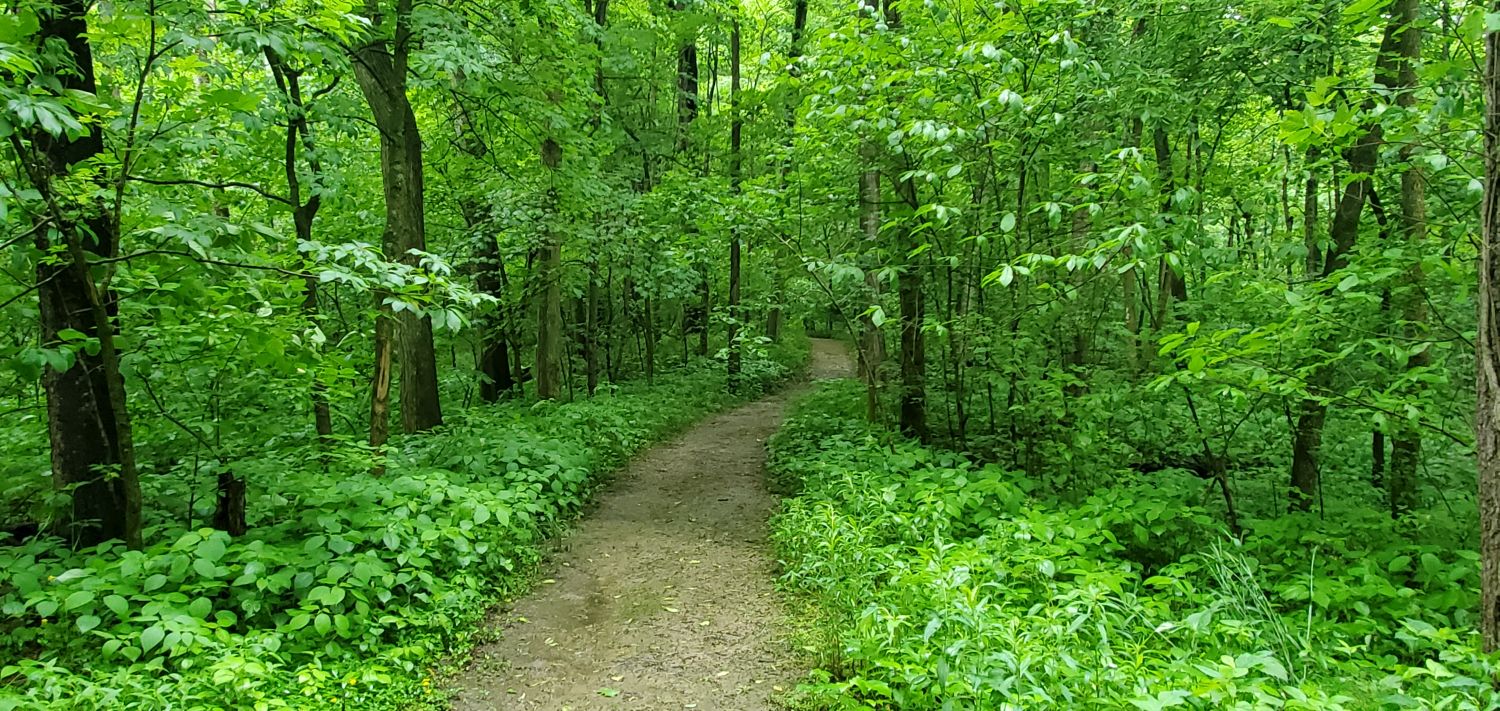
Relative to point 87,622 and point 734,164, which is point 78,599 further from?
point 734,164

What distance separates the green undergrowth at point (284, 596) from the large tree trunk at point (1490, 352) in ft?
17.1

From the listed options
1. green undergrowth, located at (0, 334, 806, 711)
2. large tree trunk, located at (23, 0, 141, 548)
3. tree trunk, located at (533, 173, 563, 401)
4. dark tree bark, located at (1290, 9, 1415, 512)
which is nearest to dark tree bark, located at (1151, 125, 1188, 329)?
dark tree bark, located at (1290, 9, 1415, 512)

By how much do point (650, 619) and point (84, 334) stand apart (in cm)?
392

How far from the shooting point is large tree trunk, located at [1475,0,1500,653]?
3012 millimetres

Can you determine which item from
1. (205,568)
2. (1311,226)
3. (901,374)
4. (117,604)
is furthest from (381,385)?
(1311,226)

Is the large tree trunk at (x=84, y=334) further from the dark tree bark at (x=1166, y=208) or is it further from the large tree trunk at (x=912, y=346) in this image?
the large tree trunk at (x=912, y=346)

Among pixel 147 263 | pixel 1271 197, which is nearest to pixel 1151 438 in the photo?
pixel 1271 197

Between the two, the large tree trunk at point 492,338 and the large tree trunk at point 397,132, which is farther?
the large tree trunk at point 492,338

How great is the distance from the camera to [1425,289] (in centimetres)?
447

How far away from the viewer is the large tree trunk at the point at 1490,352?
9.88 feet

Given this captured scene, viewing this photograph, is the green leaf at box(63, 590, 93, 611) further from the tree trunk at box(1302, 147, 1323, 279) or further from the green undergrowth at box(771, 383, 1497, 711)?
the tree trunk at box(1302, 147, 1323, 279)

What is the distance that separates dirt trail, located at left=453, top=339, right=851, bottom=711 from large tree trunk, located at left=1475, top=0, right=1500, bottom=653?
11.1 feet

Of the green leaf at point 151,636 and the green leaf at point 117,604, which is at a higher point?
the green leaf at point 117,604

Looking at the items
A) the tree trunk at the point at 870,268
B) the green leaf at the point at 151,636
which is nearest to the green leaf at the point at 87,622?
the green leaf at the point at 151,636
